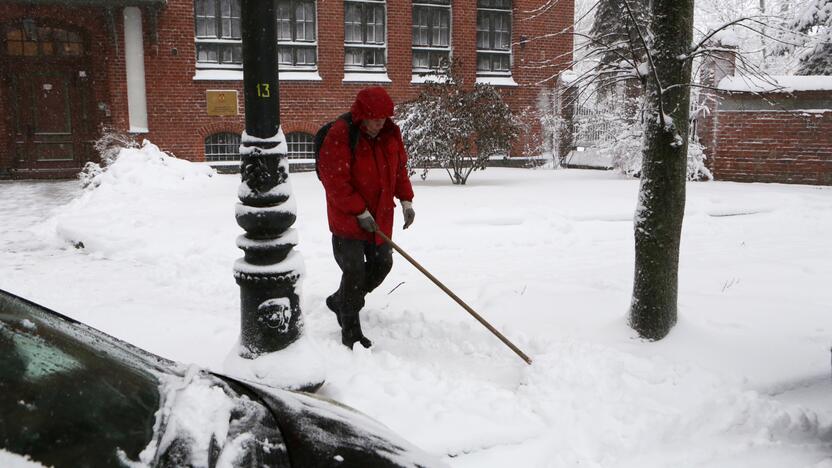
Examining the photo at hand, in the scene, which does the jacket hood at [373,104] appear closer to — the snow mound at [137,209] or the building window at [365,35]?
the snow mound at [137,209]

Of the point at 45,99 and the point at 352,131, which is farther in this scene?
the point at 45,99

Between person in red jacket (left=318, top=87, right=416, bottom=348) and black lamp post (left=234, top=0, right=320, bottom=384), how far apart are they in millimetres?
564

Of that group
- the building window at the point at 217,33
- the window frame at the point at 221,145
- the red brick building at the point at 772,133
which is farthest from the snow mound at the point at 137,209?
the red brick building at the point at 772,133

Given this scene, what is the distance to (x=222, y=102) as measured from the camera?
643 inches

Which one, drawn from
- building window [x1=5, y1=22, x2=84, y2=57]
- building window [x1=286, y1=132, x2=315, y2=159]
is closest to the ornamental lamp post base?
building window [x1=286, y1=132, x2=315, y2=159]

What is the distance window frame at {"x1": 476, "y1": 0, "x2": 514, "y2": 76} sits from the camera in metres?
19.0

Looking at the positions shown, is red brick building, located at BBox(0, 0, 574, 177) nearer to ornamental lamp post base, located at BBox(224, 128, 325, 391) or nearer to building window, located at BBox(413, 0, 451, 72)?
building window, located at BBox(413, 0, 451, 72)

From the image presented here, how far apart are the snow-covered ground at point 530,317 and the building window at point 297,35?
769cm

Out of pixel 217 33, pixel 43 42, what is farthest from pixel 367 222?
pixel 43 42

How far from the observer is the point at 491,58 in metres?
19.2

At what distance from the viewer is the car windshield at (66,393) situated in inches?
58.1

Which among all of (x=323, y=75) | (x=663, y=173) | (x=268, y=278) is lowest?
(x=268, y=278)

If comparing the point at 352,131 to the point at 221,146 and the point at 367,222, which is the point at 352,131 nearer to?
the point at 367,222

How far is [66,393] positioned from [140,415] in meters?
0.19
